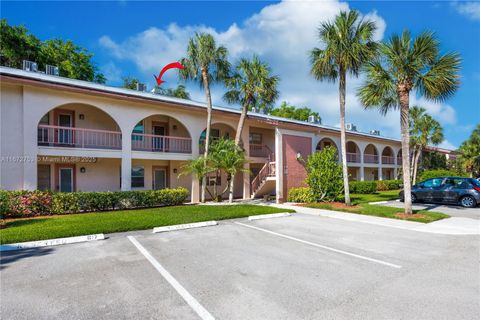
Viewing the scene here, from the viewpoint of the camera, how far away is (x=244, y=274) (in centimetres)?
517

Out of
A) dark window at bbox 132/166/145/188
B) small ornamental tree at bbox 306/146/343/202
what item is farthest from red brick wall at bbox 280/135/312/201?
dark window at bbox 132/166/145/188

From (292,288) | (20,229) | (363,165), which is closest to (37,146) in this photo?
(20,229)

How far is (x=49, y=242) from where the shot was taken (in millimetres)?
7297

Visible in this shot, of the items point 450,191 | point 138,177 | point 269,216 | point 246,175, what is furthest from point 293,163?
point 138,177

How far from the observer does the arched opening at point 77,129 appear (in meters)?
13.6

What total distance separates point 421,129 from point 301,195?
21.4 metres

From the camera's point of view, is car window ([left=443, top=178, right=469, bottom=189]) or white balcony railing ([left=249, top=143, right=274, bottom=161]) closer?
car window ([left=443, top=178, right=469, bottom=189])

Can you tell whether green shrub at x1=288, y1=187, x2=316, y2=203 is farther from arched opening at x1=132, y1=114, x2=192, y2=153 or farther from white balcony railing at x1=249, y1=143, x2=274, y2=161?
arched opening at x1=132, y1=114, x2=192, y2=153

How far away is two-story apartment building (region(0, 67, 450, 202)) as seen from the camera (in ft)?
39.9

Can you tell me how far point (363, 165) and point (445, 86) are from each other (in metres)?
18.8

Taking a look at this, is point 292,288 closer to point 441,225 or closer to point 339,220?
point 339,220

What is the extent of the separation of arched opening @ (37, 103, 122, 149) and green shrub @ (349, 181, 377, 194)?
19.0 meters

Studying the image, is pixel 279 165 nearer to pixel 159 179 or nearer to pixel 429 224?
pixel 159 179

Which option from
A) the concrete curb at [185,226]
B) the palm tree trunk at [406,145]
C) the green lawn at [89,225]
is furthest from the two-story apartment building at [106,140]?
the palm tree trunk at [406,145]
